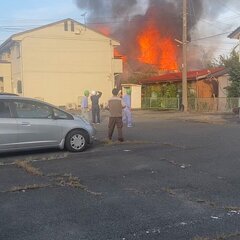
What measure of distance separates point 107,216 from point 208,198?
1634 millimetres

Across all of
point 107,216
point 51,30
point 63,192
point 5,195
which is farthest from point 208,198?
point 51,30

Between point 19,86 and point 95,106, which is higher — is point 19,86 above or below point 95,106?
above

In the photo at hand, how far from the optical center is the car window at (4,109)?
34.9 feet

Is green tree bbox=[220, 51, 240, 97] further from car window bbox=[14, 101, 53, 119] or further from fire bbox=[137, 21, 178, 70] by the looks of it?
fire bbox=[137, 21, 178, 70]

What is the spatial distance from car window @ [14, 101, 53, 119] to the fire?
4343cm

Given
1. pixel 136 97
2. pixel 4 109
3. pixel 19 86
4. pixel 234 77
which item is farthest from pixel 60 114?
pixel 19 86

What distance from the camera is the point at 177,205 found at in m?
6.18

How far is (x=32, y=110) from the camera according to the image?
11.0 m

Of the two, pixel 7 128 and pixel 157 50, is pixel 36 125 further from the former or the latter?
pixel 157 50

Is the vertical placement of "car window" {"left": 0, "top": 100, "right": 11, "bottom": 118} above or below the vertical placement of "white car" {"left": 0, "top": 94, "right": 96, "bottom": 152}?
above

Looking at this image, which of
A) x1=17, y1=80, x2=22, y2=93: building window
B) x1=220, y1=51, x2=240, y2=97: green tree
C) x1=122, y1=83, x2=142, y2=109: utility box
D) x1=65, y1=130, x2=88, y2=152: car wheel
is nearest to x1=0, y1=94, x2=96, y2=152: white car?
x1=65, y1=130, x2=88, y2=152: car wheel

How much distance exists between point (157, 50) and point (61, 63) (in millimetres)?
16653

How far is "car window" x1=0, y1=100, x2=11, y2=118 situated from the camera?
34.9ft

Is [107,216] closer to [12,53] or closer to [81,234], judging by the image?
[81,234]
